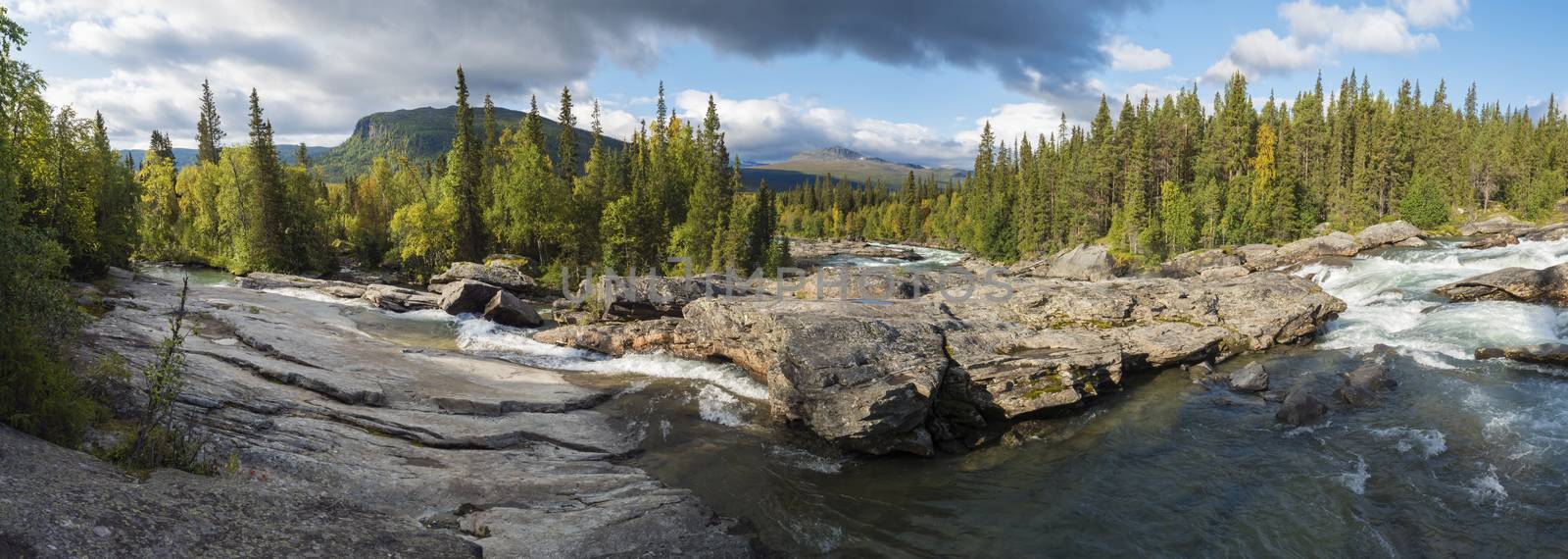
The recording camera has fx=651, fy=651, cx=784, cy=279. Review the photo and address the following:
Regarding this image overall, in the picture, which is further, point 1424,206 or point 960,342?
point 1424,206

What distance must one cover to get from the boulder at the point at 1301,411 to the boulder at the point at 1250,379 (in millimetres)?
1939

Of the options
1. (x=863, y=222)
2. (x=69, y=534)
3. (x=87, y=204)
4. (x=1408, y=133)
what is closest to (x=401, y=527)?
(x=69, y=534)

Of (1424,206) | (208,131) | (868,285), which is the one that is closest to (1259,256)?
(1424,206)

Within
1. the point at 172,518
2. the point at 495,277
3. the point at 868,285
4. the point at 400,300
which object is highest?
the point at 868,285

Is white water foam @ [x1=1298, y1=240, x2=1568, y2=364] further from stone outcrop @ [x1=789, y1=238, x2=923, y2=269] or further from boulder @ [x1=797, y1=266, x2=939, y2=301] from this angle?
stone outcrop @ [x1=789, y1=238, x2=923, y2=269]

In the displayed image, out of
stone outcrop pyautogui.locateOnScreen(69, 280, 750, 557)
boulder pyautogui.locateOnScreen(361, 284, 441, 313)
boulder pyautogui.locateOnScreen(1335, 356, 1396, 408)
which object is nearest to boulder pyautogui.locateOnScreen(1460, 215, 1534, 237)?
boulder pyautogui.locateOnScreen(1335, 356, 1396, 408)

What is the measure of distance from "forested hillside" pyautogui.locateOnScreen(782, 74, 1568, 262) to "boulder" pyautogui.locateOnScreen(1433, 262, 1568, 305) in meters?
45.5

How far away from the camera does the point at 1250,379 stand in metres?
23.2

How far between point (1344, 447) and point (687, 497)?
59.0ft

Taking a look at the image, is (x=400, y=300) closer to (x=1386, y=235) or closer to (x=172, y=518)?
(x=172, y=518)

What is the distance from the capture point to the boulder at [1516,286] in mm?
A: 29578

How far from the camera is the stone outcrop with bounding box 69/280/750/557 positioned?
9266 millimetres

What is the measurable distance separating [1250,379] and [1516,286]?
19.6 m

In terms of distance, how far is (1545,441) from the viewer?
1734 centimetres
